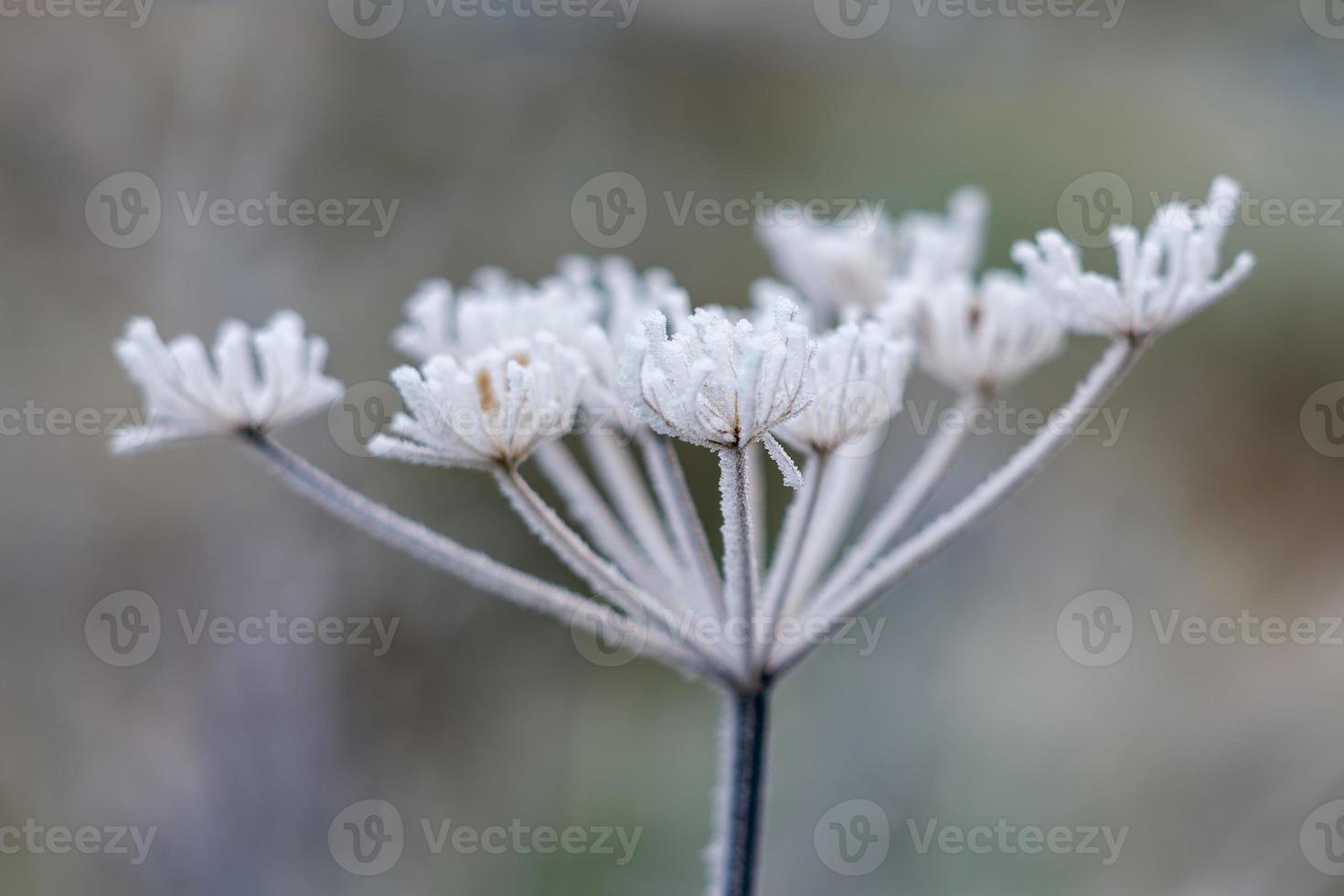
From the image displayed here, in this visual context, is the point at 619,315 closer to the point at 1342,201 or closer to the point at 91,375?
the point at 91,375

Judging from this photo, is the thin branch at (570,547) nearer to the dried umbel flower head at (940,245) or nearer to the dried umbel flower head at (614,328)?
the dried umbel flower head at (614,328)

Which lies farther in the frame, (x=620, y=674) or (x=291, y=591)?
(x=620, y=674)

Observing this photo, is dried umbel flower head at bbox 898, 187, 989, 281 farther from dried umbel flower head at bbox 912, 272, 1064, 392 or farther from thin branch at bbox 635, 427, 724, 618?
thin branch at bbox 635, 427, 724, 618

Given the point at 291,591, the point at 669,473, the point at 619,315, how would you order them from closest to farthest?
1. the point at 669,473
2. the point at 619,315
3. the point at 291,591

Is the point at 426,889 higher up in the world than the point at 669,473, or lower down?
lower down

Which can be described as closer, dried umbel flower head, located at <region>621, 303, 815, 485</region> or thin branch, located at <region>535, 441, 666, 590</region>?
dried umbel flower head, located at <region>621, 303, 815, 485</region>

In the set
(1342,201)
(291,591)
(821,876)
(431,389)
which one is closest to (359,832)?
(291,591)

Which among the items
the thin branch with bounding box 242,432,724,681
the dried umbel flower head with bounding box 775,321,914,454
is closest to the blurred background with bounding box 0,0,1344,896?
the thin branch with bounding box 242,432,724,681
